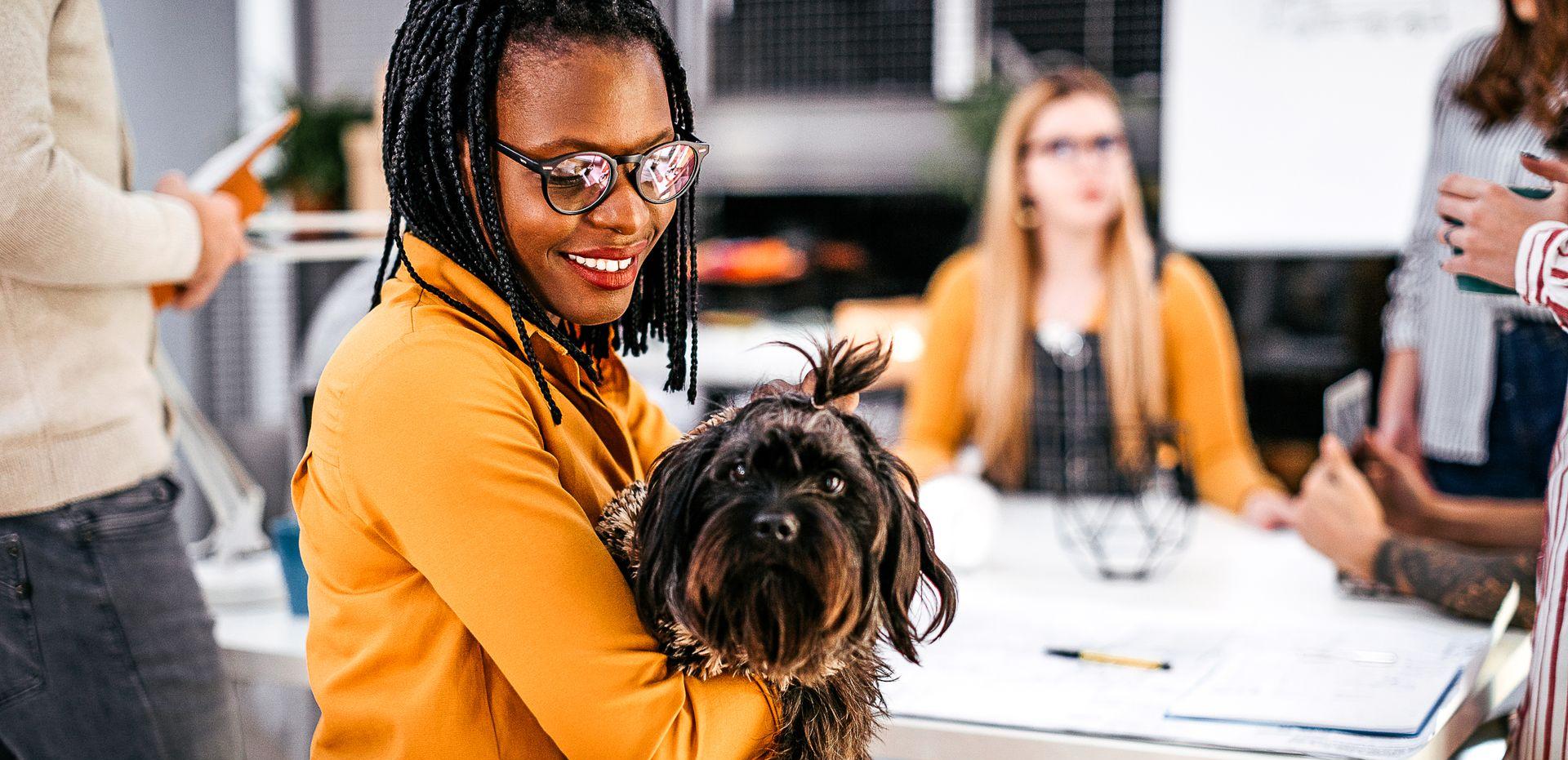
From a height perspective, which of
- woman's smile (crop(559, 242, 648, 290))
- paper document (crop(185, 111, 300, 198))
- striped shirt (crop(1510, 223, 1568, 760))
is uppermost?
paper document (crop(185, 111, 300, 198))

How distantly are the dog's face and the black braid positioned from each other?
0.62 ft

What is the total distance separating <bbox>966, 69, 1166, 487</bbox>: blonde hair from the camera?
3035 mm

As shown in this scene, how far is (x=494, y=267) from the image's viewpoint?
1.13 meters

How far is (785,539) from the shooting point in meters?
0.95

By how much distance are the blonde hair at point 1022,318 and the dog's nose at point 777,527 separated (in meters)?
2.09

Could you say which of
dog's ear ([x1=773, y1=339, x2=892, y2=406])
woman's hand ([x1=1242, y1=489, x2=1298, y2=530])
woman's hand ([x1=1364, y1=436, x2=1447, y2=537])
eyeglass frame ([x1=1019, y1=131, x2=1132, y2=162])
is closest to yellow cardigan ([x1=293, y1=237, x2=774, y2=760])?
dog's ear ([x1=773, y1=339, x2=892, y2=406])

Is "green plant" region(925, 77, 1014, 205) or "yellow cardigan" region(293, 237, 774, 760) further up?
"green plant" region(925, 77, 1014, 205)

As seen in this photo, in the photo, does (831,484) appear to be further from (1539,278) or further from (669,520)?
(1539,278)

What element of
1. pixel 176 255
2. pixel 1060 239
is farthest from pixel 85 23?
pixel 1060 239

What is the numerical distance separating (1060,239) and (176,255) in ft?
7.24

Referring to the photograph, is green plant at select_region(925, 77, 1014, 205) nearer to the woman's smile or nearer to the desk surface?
the desk surface

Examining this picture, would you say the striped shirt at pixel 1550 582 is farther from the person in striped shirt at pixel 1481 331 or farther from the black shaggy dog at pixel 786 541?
the person in striped shirt at pixel 1481 331

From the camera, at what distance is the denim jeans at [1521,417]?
2.21 m

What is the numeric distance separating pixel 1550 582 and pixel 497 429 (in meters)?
1.09
